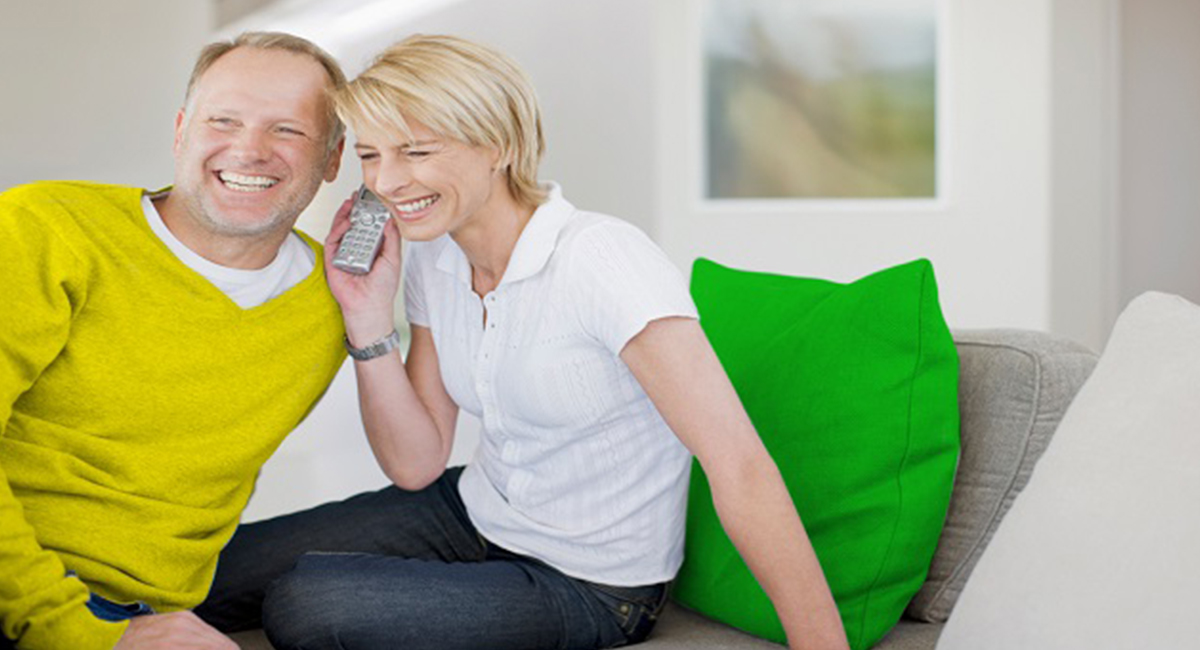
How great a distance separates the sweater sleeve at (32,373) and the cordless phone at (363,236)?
306mm

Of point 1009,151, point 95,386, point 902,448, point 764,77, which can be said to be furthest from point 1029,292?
point 95,386

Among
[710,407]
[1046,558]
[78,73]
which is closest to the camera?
[1046,558]

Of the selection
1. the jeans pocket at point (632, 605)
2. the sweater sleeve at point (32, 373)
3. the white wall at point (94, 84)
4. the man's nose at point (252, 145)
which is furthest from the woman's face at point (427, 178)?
the white wall at point (94, 84)

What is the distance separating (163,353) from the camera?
1.52 m

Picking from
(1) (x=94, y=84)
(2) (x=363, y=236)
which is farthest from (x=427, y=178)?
(1) (x=94, y=84)

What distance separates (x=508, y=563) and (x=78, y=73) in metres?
2.62

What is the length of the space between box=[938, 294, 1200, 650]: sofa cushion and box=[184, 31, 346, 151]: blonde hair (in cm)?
86

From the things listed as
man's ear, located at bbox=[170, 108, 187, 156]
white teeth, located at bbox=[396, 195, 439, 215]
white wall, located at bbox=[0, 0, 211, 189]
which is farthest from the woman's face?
white wall, located at bbox=[0, 0, 211, 189]

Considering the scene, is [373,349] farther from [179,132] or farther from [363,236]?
[179,132]

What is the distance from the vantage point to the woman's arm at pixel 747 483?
4.68 feet

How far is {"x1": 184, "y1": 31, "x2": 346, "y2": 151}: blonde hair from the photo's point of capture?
1.67 metres

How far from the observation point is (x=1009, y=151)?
17.8ft

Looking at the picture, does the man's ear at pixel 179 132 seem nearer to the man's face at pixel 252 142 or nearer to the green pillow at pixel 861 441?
the man's face at pixel 252 142

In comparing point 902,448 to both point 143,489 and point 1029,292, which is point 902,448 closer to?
point 143,489
